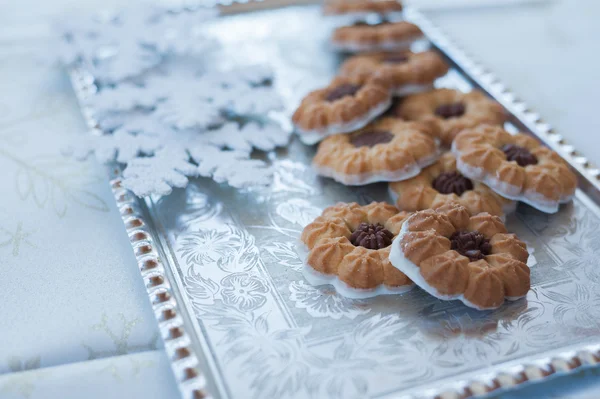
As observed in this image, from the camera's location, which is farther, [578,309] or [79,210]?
[79,210]

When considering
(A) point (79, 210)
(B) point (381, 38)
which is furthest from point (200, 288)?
(B) point (381, 38)

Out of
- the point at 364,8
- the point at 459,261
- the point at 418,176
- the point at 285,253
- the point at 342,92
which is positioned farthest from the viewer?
the point at 364,8

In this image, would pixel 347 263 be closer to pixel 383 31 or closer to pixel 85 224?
pixel 85 224

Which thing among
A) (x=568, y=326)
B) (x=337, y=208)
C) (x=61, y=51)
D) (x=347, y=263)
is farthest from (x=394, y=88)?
(x=61, y=51)

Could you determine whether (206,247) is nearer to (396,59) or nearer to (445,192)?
(445,192)

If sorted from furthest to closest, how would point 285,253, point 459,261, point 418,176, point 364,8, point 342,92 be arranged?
point 364,8 < point 342,92 < point 418,176 < point 285,253 < point 459,261

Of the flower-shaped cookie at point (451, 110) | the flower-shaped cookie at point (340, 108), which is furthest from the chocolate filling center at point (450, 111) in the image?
the flower-shaped cookie at point (340, 108)

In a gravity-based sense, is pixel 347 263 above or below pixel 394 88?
below
